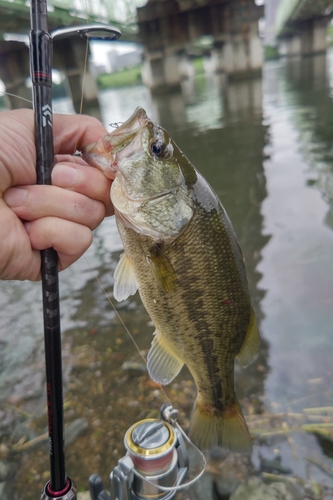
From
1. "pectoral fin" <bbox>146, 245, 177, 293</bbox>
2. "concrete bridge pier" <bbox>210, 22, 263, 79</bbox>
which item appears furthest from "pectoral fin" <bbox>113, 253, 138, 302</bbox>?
"concrete bridge pier" <bbox>210, 22, 263, 79</bbox>

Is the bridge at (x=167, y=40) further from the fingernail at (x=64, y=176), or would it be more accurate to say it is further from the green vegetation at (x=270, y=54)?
the green vegetation at (x=270, y=54)

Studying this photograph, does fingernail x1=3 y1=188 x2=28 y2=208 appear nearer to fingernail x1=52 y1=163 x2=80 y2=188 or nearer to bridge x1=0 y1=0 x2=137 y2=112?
fingernail x1=52 y1=163 x2=80 y2=188

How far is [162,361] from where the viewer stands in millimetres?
1893

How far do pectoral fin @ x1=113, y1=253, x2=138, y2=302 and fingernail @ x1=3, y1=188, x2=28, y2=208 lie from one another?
54 cm

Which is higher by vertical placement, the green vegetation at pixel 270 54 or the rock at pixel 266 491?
the green vegetation at pixel 270 54

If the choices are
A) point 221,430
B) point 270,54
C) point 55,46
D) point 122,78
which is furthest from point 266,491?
point 270,54

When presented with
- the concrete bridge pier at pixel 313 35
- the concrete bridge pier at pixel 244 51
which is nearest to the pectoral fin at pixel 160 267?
the concrete bridge pier at pixel 244 51

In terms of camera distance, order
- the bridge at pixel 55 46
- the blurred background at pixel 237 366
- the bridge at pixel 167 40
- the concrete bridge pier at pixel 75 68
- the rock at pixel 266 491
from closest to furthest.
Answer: the rock at pixel 266 491
the blurred background at pixel 237 366
the bridge at pixel 55 46
the bridge at pixel 167 40
the concrete bridge pier at pixel 75 68

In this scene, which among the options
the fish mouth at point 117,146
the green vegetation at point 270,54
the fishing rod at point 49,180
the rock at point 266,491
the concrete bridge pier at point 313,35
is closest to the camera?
the fishing rod at point 49,180

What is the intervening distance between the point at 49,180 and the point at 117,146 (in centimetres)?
31

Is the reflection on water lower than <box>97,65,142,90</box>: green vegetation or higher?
lower

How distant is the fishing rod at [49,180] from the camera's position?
132cm

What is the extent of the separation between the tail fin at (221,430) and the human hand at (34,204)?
1.10 meters

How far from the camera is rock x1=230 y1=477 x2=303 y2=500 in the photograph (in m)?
2.08
